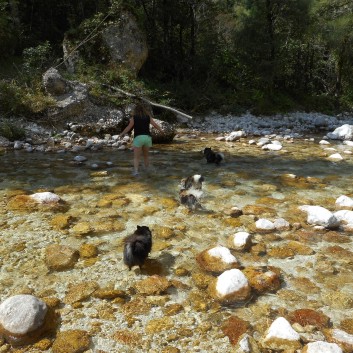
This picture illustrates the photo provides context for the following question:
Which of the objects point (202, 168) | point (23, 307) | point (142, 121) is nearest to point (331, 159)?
point (202, 168)

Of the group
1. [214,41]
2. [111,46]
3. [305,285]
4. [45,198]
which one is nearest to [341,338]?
[305,285]

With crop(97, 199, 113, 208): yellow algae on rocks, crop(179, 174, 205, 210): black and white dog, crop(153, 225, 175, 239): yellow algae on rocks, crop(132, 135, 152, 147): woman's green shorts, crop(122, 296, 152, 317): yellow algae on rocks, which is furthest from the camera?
crop(132, 135, 152, 147): woman's green shorts

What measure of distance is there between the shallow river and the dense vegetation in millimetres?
11366

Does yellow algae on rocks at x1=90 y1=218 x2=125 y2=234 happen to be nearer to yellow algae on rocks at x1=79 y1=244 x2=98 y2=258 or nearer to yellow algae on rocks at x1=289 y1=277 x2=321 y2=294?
yellow algae on rocks at x1=79 y1=244 x2=98 y2=258

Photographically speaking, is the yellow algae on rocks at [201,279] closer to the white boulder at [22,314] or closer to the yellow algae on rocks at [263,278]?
the yellow algae on rocks at [263,278]

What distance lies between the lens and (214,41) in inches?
859

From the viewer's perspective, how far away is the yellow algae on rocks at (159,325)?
3064 millimetres

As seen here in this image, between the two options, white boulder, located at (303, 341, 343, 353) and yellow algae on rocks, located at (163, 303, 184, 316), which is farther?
yellow algae on rocks, located at (163, 303, 184, 316)

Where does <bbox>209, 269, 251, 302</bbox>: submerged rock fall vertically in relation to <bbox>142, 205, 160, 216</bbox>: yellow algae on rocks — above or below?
above

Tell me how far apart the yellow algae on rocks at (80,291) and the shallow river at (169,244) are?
27 millimetres

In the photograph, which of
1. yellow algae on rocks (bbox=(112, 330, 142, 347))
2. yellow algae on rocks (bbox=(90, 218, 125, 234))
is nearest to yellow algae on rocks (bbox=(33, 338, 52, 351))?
yellow algae on rocks (bbox=(112, 330, 142, 347))

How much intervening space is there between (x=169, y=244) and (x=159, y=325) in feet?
5.32

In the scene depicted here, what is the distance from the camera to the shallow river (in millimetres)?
3174

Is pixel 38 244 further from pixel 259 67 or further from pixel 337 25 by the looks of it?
pixel 337 25
